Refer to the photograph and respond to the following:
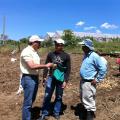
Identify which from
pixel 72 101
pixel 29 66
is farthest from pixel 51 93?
pixel 72 101

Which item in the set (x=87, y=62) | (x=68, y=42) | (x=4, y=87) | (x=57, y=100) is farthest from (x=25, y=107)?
(x=68, y=42)

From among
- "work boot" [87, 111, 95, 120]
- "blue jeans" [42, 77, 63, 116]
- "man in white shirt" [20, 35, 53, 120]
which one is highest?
"man in white shirt" [20, 35, 53, 120]

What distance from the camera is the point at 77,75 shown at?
13.2m

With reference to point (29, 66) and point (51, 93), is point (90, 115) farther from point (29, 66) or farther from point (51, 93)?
point (29, 66)

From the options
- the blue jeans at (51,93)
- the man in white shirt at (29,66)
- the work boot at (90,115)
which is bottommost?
the work boot at (90,115)

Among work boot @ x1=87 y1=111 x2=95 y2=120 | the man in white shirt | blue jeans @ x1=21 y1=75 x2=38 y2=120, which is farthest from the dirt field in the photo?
the man in white shirt

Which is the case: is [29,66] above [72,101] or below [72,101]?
above

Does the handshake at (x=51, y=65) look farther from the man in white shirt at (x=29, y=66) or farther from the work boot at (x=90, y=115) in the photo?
the work boot at (x=90, y=115)

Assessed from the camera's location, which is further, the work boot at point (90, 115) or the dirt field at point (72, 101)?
the dirt field at point (72, 101)

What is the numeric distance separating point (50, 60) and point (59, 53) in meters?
0.25

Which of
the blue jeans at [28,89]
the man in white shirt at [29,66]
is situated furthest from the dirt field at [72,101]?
the man in white shirt at [29,66]

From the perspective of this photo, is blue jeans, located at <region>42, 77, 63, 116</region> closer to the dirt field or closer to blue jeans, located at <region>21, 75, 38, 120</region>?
the dirt field

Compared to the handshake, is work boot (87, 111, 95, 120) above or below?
below

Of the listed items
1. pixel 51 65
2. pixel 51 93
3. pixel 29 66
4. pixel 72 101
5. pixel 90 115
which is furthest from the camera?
pixel 72 101
